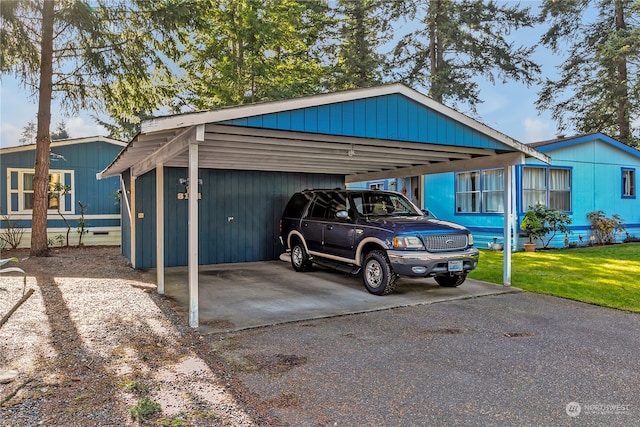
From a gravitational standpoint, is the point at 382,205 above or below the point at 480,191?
below

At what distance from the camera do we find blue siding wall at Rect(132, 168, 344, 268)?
10.1 meters

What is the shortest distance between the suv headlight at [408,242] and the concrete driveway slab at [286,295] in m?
0.85

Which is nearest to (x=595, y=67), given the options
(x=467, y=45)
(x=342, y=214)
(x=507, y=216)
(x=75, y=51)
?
(x=467, y=45)

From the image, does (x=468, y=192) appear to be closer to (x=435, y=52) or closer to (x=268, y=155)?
(x=268, y=155)

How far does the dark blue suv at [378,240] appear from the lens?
6.55m

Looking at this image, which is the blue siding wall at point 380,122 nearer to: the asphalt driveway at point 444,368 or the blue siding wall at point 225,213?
the asphalt driveway at point 444,368

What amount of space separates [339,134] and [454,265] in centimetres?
284

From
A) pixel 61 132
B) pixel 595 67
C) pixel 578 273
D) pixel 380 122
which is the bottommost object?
pixel 578 273

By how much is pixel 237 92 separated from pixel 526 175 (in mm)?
11930

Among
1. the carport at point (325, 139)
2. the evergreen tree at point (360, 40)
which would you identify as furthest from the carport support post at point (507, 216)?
the evergreen tree at point (360, 40)

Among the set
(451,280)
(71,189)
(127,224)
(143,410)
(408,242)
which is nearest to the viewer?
(143,410)

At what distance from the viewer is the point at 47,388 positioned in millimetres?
3359

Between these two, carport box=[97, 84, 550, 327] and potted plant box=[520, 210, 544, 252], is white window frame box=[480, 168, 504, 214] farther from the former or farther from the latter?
carport box=[97, 84, 550, 327]

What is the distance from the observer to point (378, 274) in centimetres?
698
